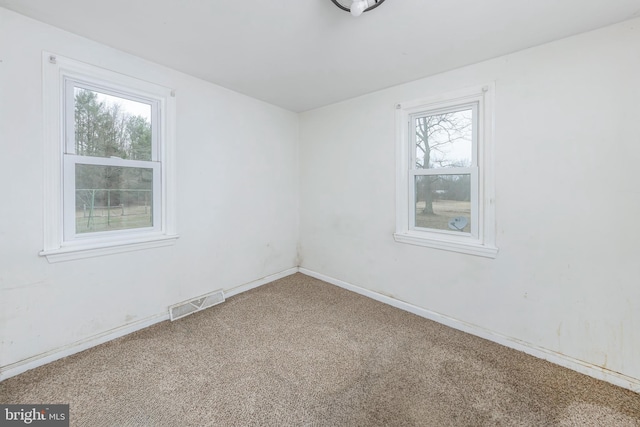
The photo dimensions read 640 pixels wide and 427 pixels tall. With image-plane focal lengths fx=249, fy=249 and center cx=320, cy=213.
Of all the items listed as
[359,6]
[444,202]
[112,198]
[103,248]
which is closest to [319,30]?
[359,6]

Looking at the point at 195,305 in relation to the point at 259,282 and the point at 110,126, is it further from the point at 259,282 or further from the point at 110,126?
the point at 110,126

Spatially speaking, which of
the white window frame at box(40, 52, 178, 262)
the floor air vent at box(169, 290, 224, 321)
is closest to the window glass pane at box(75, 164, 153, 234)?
the white window frame at box(40, 52, 178, 262)

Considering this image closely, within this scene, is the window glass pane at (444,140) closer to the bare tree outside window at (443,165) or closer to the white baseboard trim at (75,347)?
the bare tree outside window at (443,165)

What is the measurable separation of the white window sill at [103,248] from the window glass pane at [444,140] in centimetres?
251

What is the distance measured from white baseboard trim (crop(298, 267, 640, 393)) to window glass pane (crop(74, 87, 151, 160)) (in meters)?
2.68

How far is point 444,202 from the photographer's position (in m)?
2.35

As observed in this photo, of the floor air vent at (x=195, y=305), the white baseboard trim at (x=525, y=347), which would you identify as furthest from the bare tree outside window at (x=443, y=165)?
the floor air vent at (x=195, y=305)

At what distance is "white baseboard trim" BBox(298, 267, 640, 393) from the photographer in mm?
1580

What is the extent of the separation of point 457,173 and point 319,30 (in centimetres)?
161

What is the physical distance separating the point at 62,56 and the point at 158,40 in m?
0.63

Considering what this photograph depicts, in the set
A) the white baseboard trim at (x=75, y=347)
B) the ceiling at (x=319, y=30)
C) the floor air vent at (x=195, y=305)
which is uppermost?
the ceiling at (x=319, y=30)

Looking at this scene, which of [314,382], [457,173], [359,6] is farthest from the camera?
[457,173]

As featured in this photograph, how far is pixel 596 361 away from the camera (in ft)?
5.43

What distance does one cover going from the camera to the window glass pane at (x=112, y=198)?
189 centimetres
